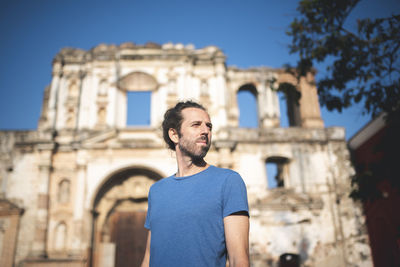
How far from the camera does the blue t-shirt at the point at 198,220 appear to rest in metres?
1.88

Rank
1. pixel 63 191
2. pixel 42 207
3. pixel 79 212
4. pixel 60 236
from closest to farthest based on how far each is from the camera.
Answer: pixel 60 236 < pixel 42 207 < pixel 79 212 < pixel 63 191

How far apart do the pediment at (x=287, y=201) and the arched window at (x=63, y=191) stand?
7306 millimetres

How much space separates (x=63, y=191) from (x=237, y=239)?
40.1 ft

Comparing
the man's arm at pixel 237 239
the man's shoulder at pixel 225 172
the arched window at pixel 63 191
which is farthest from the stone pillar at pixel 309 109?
the man's arm at pixel 237 239

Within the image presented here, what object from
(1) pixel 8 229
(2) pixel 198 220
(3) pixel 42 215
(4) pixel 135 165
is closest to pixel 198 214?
(2) pixel 198 220

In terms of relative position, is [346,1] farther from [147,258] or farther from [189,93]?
[189,93]

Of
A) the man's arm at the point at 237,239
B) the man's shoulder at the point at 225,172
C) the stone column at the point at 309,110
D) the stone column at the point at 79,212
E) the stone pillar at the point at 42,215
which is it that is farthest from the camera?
the stone column at the point at 309,110

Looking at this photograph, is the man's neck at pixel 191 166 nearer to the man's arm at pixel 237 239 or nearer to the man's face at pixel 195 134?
the man's face at pixel 195 134

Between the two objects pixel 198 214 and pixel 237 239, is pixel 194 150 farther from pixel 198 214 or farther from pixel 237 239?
pixel 237 239

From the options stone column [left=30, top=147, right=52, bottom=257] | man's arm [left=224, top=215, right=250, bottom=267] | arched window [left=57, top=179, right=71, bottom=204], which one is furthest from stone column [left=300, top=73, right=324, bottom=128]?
man's arm [left=224, top=215, right=250, bottom=267]

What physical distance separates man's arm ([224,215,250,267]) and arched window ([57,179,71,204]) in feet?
39.1

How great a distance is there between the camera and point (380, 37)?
5898 millimetres

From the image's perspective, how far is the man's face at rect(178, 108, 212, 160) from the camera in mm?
2283

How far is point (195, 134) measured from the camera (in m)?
2.30
